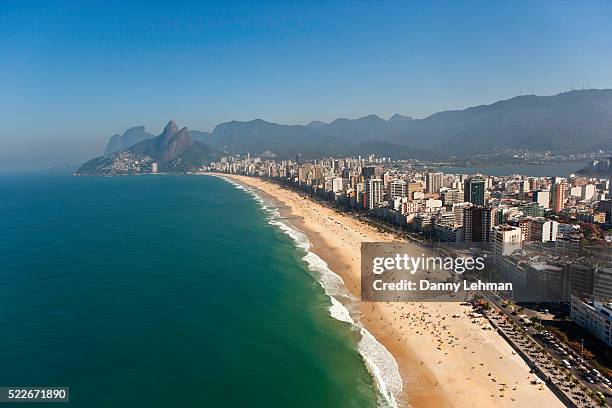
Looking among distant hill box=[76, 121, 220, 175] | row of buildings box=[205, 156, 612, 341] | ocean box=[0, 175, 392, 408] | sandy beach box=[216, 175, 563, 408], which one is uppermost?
distant hill box=[76, 121, 220, 175]

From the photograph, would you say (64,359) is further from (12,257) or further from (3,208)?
(3,208)

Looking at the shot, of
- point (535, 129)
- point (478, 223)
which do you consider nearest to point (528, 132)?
point (535, 129)

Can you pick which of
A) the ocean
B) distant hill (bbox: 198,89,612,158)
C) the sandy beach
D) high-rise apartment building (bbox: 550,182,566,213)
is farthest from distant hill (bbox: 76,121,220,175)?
the sandy beach

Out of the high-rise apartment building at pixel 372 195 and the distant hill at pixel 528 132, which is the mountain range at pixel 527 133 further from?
the high-rise apartment building at pixel 372 195

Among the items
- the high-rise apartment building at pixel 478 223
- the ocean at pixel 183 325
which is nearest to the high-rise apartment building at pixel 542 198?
the high-rise apartment building at pixel 478 223

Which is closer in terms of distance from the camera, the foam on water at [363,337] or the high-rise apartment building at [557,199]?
the foam on water at [363,337]

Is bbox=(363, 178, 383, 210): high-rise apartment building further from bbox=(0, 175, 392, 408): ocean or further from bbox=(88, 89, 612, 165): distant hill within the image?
bbox=(88, 89, 612, 165): distant hill

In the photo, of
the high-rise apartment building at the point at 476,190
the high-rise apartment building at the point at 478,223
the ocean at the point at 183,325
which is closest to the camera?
the ocean at the point at 183,325
